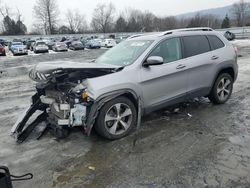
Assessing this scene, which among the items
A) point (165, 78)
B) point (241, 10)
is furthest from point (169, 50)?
point (241, 10)

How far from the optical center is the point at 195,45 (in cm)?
561

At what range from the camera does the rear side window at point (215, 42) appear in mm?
5984

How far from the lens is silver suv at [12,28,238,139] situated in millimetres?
4227

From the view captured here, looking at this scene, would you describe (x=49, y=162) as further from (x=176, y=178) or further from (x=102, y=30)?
(x=102, y=30)

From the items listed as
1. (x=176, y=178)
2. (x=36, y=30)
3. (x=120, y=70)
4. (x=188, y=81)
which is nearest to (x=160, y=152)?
(x=176, y=178)

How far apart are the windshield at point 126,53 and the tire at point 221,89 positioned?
6.80 ft

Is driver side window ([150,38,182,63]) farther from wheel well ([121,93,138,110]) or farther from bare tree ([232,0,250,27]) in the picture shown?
bare tree ([232,0,250,27])

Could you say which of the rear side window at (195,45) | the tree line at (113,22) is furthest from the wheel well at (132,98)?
the tree line at (113,22)

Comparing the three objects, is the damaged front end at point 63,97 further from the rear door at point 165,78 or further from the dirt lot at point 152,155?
the rear door at point 165,78

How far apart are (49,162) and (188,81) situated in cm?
308

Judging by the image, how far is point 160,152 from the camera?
401 cm

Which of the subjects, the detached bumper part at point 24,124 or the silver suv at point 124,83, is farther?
the detached bumper part at point 24,124

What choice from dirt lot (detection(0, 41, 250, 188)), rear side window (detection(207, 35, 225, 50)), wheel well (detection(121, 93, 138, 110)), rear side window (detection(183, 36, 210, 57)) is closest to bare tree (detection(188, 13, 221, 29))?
rear side window (detection(207, 35, 225, 50))

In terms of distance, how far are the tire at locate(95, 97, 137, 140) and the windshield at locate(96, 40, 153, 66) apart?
77 centimetres
